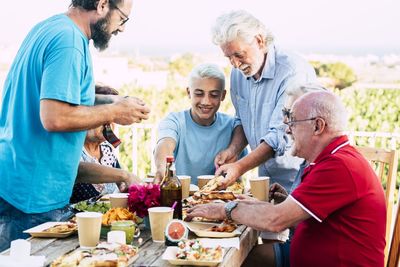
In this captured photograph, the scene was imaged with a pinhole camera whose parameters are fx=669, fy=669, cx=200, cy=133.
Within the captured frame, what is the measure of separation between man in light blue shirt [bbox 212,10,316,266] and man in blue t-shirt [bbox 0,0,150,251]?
805mm

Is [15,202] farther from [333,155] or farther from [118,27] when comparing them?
[333,155]

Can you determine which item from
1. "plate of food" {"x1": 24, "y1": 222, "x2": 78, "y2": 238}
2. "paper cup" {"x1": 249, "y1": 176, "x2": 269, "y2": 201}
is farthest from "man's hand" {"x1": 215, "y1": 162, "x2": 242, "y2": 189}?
"plate of food" {"x1": 24, "y1": 222, "x2": 78, "y2": 238}

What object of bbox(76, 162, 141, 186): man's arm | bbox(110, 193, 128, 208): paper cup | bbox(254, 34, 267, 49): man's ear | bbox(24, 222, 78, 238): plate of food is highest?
bbox(254, 34, 267, 49): man's ear

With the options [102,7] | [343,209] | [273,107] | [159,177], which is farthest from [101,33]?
[343,209]

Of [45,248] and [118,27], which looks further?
[118,27]

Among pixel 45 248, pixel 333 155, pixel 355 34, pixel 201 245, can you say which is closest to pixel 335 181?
pixel 333 155

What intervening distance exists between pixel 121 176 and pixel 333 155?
1.09 m

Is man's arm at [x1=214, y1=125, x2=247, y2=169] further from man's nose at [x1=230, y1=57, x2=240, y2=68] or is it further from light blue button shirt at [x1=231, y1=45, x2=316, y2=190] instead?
man's nose at [x1=230, y1=57, x2=240, y2=68]

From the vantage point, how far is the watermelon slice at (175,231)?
235 cm

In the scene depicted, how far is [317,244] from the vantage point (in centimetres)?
250

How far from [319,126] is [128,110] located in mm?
797

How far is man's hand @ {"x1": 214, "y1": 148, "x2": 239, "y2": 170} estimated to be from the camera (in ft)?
11.8

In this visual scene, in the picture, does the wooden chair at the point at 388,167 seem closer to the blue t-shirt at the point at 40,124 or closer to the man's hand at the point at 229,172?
the man's hand at the point at 229,172

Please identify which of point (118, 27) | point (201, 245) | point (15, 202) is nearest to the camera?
point (201, 245)
